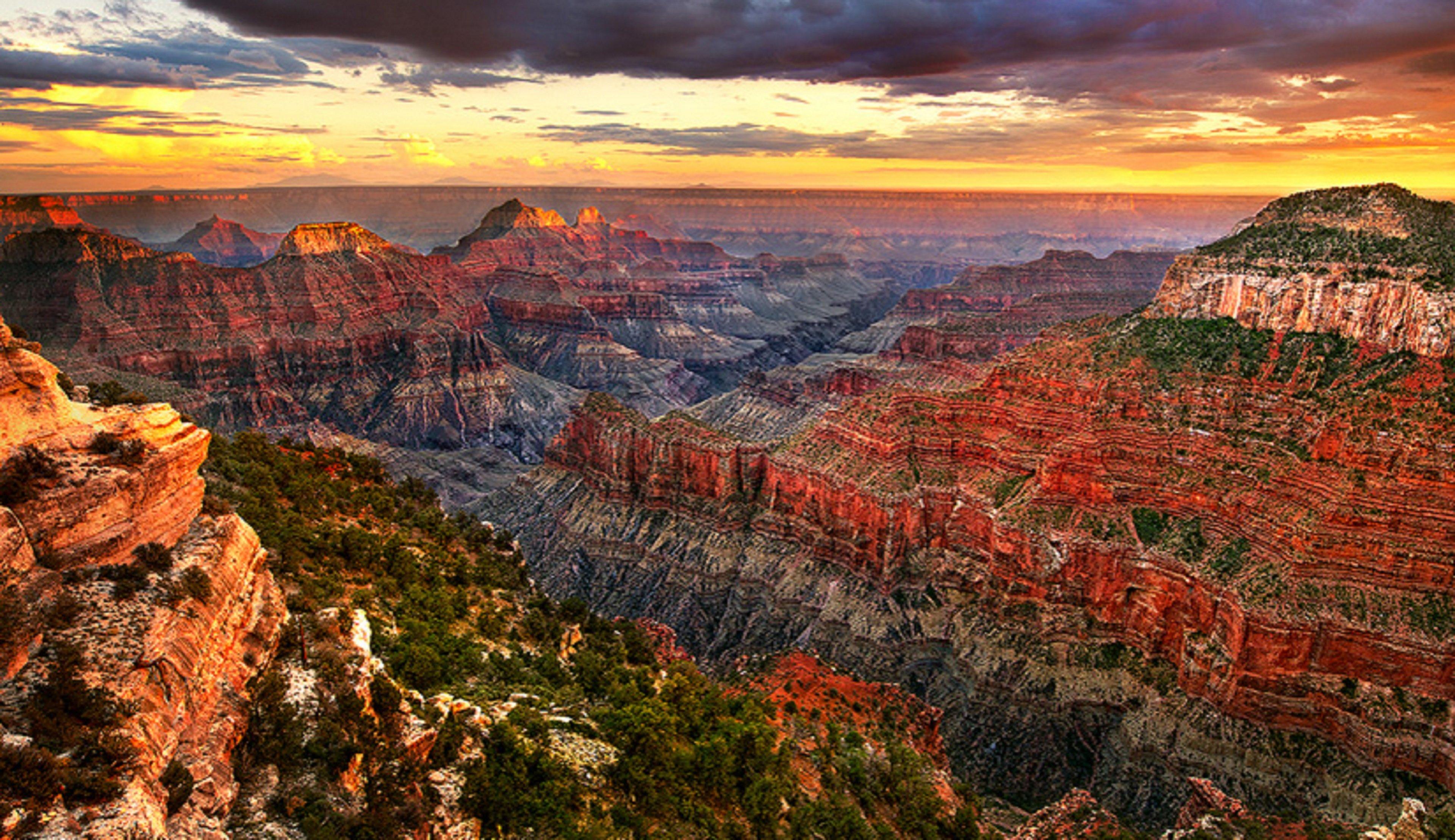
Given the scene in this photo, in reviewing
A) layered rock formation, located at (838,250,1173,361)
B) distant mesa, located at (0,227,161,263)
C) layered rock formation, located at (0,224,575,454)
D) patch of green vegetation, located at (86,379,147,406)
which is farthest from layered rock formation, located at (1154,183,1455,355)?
distant mesa, located at (0,227,161,263)

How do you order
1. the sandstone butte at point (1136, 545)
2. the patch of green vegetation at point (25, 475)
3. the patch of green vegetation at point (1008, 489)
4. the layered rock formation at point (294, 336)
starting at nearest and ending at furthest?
the patch of green vegetation at point (25, 475) → the sandstone butte at point (1136, 545) → the patch of green vegetation at point (1008, 489) → the layered rock formation at point (294, 336)

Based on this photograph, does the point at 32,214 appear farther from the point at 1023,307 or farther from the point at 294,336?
the point at 1023,307

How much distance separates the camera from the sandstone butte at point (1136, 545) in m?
44.9

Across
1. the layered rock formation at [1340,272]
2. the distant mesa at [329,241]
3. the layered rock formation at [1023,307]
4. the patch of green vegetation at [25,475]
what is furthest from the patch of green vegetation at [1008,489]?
the distant mesa at [329,241]

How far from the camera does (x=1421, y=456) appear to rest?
4519 cm

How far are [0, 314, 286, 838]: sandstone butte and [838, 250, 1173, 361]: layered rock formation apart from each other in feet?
409

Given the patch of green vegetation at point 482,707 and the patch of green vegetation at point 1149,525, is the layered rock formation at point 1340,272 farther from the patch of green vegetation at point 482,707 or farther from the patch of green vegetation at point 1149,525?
the patch of green vegetation at point 482,707

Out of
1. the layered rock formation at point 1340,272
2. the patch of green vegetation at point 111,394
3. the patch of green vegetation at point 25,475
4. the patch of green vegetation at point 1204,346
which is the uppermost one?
the layered rock formation at point 1340,272

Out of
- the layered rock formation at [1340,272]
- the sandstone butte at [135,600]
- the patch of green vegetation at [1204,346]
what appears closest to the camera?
the sandstone butte at [135,600]

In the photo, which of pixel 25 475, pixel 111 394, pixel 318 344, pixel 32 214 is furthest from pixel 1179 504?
pixel 32 214

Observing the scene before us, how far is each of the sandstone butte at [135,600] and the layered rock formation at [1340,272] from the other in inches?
2605

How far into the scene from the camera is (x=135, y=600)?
18.4 metres

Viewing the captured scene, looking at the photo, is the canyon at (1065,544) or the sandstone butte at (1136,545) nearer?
the canyon at (1065,544)

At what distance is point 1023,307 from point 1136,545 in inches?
4624
